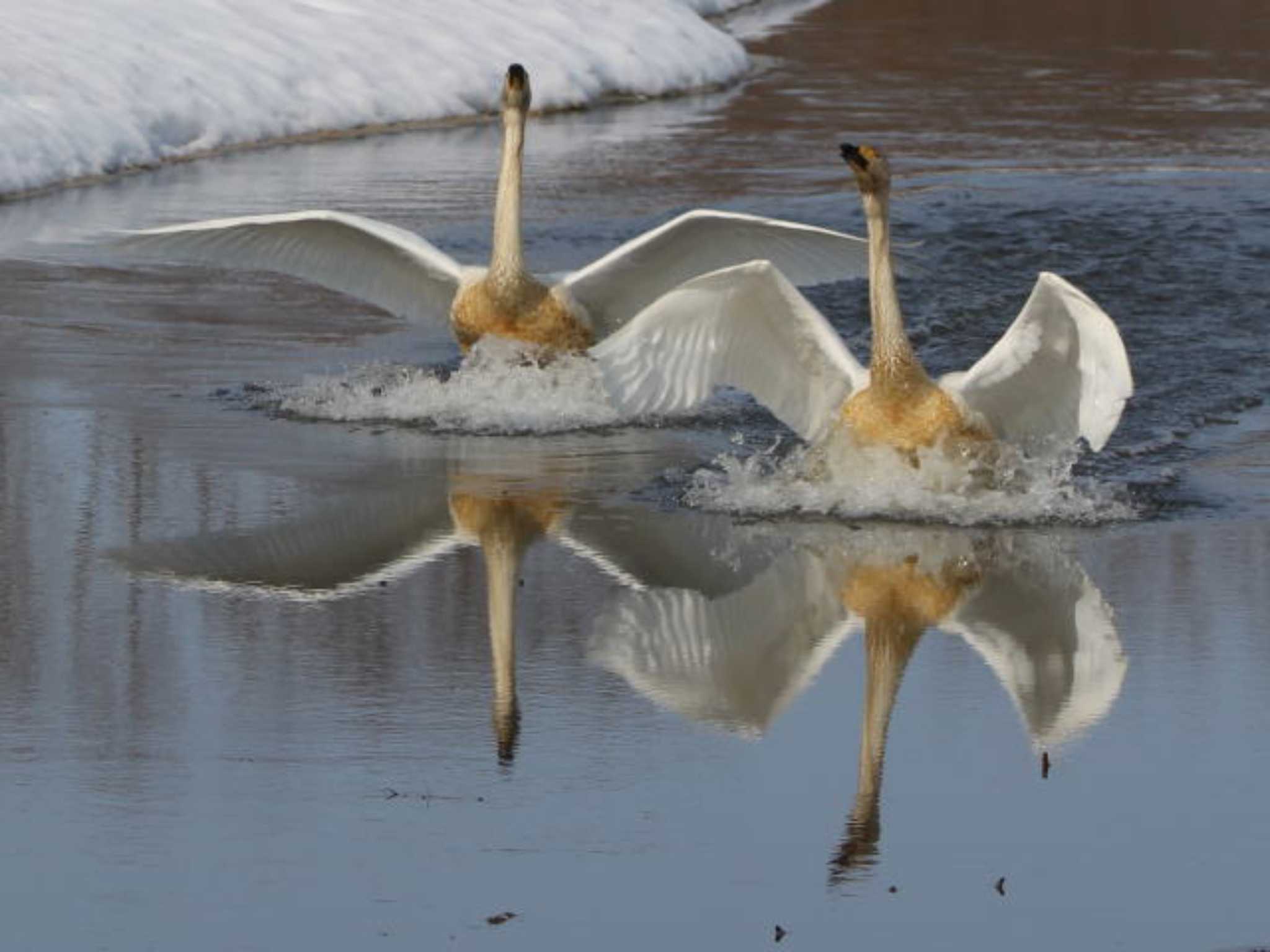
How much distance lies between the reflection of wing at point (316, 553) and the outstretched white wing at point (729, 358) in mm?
1086

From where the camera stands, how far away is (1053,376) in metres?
10.3

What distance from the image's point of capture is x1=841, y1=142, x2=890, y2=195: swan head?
10.1 metres

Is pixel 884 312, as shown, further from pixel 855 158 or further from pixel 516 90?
pixel 516 90

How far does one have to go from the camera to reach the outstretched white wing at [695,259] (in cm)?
1250

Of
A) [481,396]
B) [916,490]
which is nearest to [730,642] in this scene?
[916,490]

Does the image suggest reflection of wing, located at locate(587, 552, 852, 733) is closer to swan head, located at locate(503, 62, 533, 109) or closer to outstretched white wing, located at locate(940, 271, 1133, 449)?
outstretched white wing, located at locate(940, 271, 1133, 449)

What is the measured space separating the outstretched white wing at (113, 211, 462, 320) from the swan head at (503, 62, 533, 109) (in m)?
0.71

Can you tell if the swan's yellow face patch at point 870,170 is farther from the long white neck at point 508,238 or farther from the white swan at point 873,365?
the long white neck at point 508,238

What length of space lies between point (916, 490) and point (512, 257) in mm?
→ 3150

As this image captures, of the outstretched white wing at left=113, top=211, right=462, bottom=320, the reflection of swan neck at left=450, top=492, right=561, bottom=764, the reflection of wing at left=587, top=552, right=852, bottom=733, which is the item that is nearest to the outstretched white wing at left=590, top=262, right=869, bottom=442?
the reflection of swan neck at left=450, top=492, right=561, bottom=764

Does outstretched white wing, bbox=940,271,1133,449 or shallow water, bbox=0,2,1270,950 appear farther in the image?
outstretched white wing, bbox=940,271,1133,449

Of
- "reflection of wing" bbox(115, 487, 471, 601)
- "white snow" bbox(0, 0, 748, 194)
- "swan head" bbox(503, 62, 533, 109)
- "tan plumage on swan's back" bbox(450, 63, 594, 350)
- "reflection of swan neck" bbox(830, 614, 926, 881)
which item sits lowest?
"reflection of swan neck" bbox(830, 614, 926, 881)

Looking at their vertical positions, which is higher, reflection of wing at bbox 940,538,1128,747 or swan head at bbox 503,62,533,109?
swan head at bbox 503,62,533,109

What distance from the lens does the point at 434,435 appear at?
11484 millimetres
